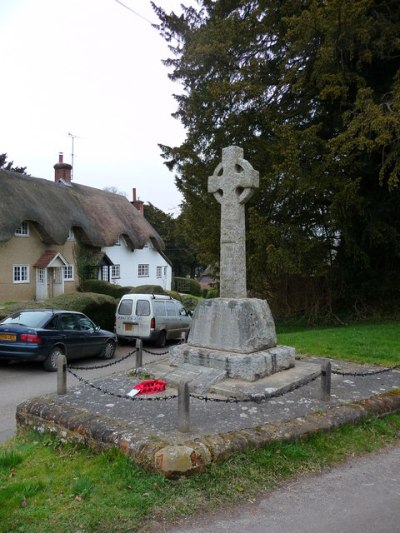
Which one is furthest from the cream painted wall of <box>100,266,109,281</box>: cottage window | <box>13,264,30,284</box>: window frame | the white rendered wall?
the white rendered wall

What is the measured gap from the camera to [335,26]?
12492 mm

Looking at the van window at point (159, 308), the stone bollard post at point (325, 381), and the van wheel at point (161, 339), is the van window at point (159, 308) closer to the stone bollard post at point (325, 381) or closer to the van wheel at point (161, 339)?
the van wheel at point (161, 339)

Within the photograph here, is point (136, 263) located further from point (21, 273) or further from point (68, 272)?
point (21, 273)

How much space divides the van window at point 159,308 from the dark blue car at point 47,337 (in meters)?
3.04

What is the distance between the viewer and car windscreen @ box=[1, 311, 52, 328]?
37.3ft

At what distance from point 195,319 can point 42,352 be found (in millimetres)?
5180

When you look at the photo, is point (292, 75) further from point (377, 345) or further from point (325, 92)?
point (377, 345)

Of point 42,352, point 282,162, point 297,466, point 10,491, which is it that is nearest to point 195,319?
point 297,466

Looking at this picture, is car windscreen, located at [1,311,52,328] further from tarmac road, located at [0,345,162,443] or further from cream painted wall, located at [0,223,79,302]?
cream painted wall, located at [0,223,79,302]

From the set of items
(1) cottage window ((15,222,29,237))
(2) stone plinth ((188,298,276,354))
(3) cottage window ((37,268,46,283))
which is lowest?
(2) stone plinth ((188,298,276,354))

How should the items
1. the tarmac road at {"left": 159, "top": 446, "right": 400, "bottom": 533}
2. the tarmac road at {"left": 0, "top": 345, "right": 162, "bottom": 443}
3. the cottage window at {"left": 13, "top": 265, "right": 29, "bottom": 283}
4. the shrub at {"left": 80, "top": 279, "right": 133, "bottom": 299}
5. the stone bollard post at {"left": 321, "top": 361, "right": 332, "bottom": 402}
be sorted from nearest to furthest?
the tarmac road at {"left": 159, "top": 446, "right": 400, "bottom": 533} → the stone bollard post at {"left": 321, "top": 361, "right": 332, "bottom": 402} → the tarmac road at {"left": 0, "top": 345, "right": 162, "bottom": 443} → the cottage window at {"left": 13, "top": 265, "right": 29, "bottom": 283} → the shrub at {"left": 80, "top": 279, "right": 133, "bottom": 299}

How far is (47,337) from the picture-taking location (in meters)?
11.2

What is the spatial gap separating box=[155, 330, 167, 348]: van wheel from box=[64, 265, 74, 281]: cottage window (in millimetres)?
14937

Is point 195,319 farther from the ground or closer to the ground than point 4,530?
farther from the ground
